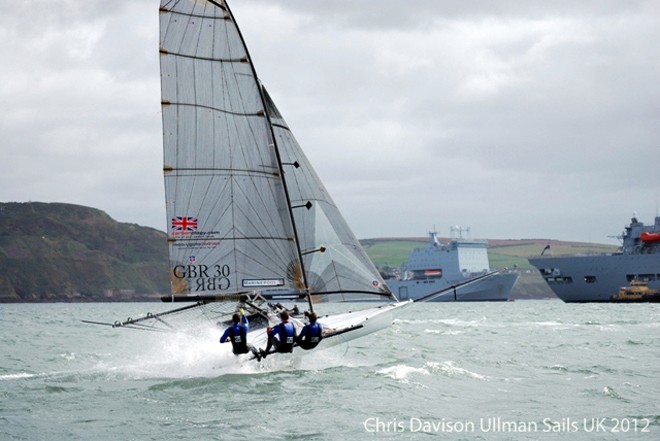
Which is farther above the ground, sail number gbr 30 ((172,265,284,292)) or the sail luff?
the sail luff

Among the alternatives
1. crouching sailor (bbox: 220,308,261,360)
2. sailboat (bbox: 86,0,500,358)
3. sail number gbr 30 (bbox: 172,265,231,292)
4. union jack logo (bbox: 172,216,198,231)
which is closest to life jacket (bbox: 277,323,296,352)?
crouching sailor (bbox: 220,308,261,360)

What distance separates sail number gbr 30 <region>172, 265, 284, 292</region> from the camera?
23.9 m

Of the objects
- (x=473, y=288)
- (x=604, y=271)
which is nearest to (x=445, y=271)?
(x=473, y=288)

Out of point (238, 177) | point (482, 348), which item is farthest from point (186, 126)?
point (482, 348)

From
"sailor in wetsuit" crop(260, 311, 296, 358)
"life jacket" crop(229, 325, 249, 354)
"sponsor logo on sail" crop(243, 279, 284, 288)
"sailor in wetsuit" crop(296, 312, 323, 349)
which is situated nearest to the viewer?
"life jacket" crop(229, 325, 249, 354)

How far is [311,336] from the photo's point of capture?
2212 centimetres

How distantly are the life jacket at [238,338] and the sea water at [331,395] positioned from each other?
90 centimetres

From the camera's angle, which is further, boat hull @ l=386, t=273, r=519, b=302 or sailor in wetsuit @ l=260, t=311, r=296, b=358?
boat hull @ l=386, t=273, r=519, b=302

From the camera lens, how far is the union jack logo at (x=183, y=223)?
2383 cm

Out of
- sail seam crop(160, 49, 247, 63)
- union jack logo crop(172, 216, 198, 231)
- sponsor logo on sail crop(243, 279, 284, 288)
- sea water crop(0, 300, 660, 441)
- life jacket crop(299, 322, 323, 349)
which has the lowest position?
sea water crop(0, 300, 660, 441)

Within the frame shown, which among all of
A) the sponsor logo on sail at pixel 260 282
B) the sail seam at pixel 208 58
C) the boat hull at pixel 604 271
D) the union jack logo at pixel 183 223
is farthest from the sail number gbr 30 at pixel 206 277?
the boat hull at pixel 604 271

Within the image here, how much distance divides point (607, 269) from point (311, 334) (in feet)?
297

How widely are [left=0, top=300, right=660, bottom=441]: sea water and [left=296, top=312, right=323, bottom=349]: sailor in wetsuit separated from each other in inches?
38.8

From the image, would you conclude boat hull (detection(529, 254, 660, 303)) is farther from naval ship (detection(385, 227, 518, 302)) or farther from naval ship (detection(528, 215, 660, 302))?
naval ship (detection(385, 227, 518, 302))
